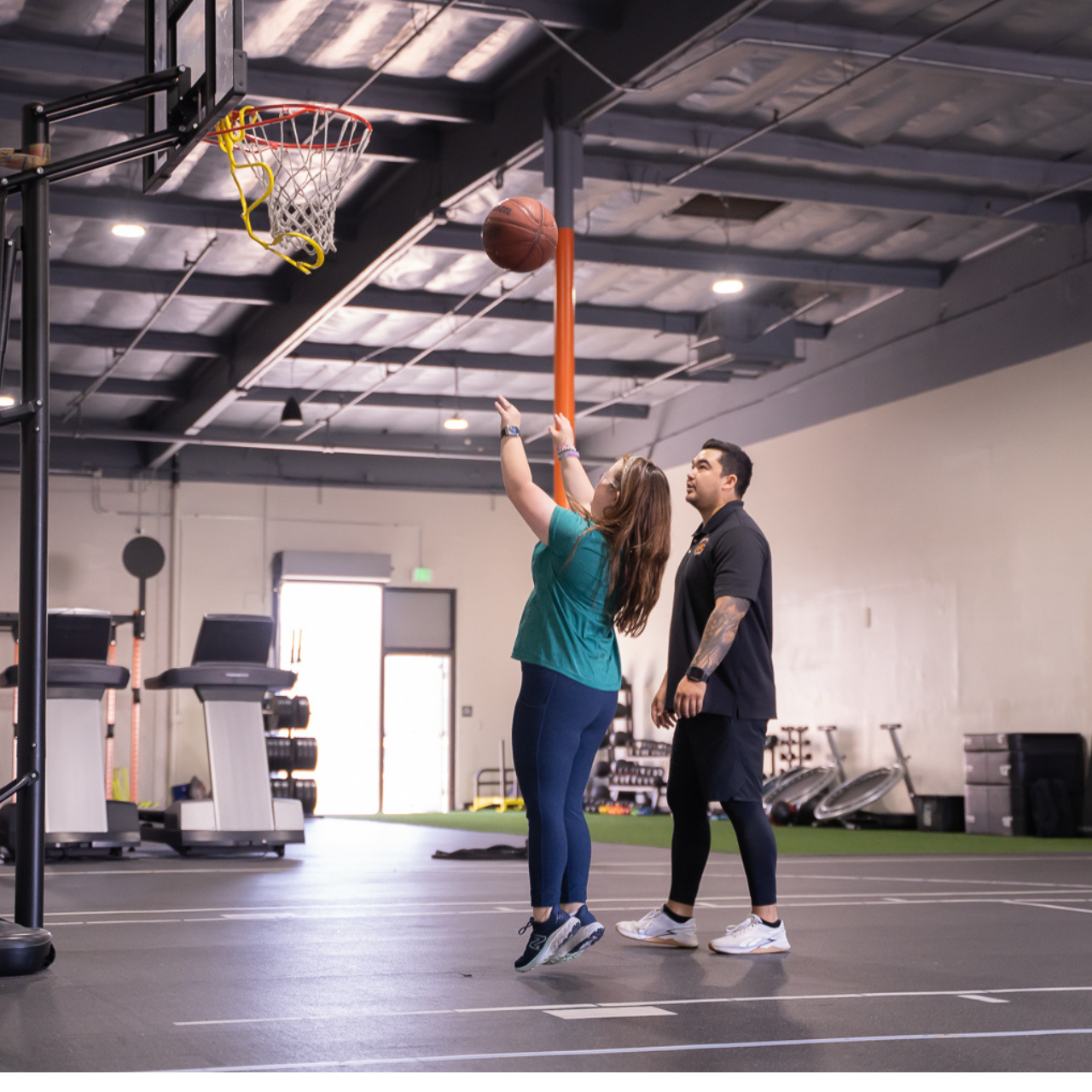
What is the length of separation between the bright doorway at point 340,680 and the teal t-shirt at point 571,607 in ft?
51.2

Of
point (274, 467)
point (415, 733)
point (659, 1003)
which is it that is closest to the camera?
point (659, 1003)

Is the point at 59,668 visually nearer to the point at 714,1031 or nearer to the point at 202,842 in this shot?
the point at 202,842

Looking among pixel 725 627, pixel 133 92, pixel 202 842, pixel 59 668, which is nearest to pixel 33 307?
pixel 133 92

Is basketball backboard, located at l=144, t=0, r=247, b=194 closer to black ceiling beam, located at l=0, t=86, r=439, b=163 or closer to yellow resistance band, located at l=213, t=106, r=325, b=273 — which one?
yellow resistance band, located at l=213, t=106, r=325, b=273

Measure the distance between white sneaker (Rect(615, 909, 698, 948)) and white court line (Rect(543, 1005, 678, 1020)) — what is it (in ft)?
3.51

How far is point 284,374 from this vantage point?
53.2ft

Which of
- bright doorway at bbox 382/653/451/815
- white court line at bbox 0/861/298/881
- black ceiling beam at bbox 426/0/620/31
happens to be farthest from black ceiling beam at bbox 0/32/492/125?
bright doorway at bbox 382/653/451/815

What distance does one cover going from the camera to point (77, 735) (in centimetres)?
830

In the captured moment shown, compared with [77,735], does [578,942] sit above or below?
below

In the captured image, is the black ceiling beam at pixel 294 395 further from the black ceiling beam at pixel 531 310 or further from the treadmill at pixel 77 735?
the treadmill at pixel 77 735

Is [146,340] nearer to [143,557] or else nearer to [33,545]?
[143,557]

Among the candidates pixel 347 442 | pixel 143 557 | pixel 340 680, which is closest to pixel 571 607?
pixel 143 557

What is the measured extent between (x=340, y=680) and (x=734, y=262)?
30.4 ft
